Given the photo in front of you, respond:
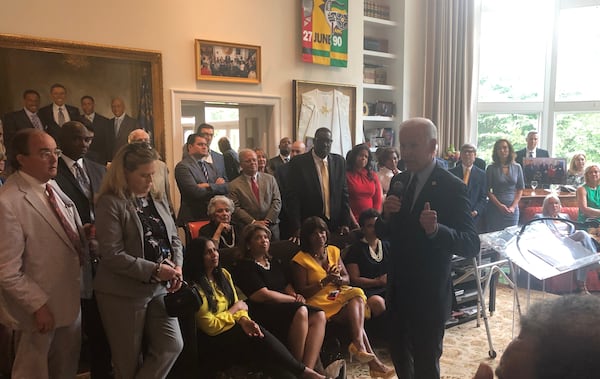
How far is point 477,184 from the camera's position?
200 inches

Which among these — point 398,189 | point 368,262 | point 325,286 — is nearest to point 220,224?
Answer: point 325,286

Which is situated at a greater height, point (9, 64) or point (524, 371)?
point (9, 64)

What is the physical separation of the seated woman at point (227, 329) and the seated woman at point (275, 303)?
5.9 inches

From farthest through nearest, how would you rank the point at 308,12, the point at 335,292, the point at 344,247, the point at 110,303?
the point at 308,12 < the point at 344,247 < the point at 335,292 < the point at 110,303

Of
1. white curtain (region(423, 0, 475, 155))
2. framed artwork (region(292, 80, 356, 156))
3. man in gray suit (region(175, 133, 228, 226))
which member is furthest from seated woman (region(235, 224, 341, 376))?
white curtain (region(423, 0, 475, 155))

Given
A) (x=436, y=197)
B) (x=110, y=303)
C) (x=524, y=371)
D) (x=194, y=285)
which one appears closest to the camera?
(x=524, y=371)

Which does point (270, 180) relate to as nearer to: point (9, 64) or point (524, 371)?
point (9, 64)

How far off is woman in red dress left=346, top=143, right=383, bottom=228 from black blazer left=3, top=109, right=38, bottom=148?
302 centimetres

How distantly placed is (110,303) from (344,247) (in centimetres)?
202

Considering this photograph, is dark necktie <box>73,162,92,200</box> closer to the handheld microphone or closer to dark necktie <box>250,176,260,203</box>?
dark necktie <box>250,176,260,203</box>

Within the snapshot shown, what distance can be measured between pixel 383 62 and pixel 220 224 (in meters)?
5.37

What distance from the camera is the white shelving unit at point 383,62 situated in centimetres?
Answer: 738

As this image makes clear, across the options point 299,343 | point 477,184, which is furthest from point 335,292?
point 477,184

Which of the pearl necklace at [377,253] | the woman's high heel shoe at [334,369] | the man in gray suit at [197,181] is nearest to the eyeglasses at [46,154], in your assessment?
the man in gray suit at [197,181]
